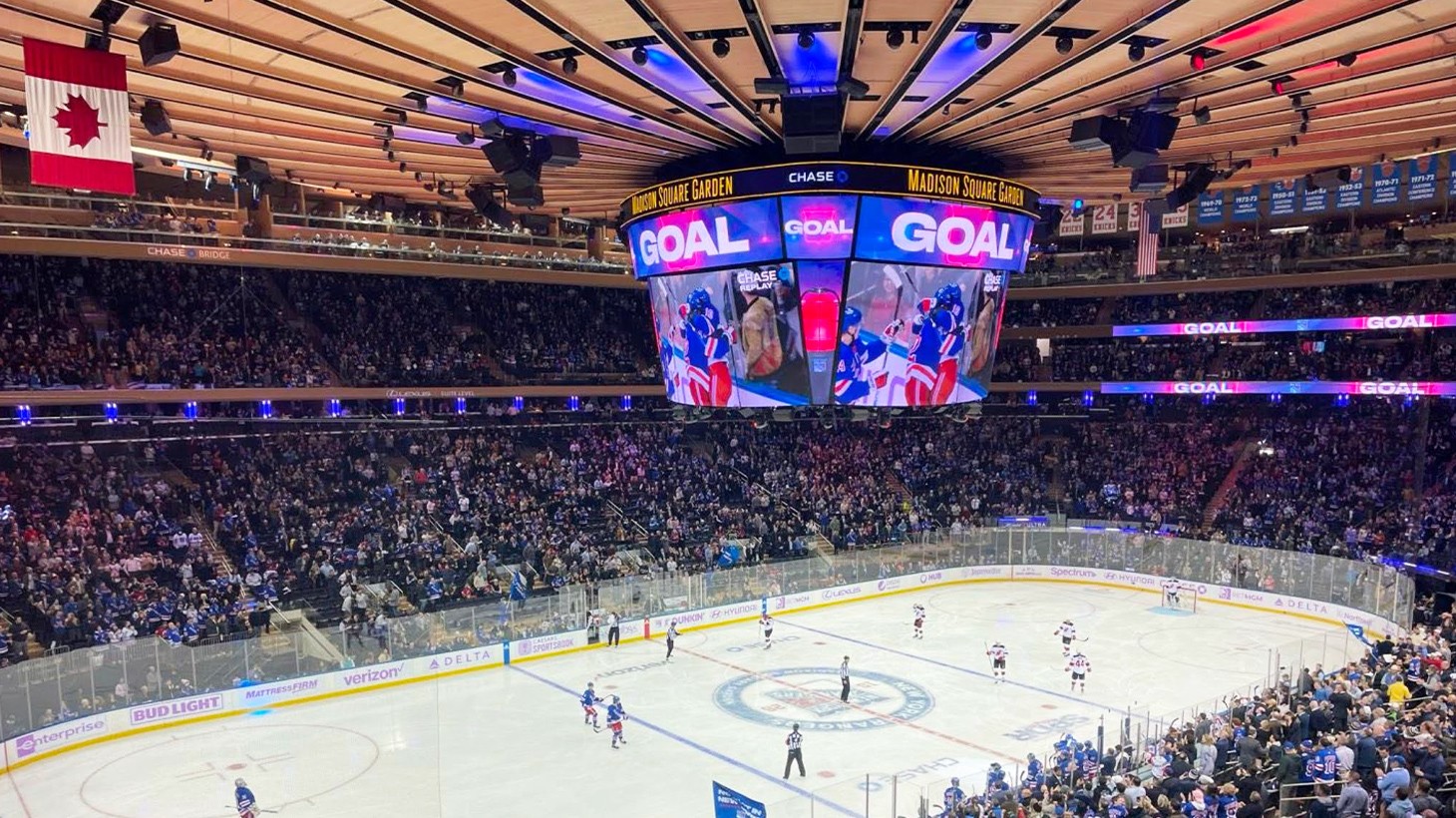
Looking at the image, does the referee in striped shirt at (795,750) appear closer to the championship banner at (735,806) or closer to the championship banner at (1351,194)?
the championship banner at (735,806)

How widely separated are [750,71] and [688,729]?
12.5 meters

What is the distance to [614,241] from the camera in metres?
30.6

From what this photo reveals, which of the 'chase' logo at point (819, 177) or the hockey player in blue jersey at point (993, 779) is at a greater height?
the 'chase' logo at point (819, 177)

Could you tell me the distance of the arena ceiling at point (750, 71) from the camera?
9.16 m

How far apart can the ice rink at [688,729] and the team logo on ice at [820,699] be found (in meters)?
0.06

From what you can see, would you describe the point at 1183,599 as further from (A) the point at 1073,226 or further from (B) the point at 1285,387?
(A) the point at 1073,226

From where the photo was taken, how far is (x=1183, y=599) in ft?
99.4

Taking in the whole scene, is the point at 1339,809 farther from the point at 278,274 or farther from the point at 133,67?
the point at 278,274

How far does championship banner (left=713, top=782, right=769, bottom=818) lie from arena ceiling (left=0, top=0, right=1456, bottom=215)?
7692mm

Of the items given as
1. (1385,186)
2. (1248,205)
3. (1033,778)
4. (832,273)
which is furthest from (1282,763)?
(1385,186)

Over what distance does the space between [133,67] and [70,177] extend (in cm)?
207

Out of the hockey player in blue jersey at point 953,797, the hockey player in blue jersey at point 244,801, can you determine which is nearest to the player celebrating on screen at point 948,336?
the hockey player in blue jersey at point 953,797

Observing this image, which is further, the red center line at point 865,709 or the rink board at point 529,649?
the rink board at point 529,649

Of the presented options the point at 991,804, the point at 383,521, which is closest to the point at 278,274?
the point at 383,521
